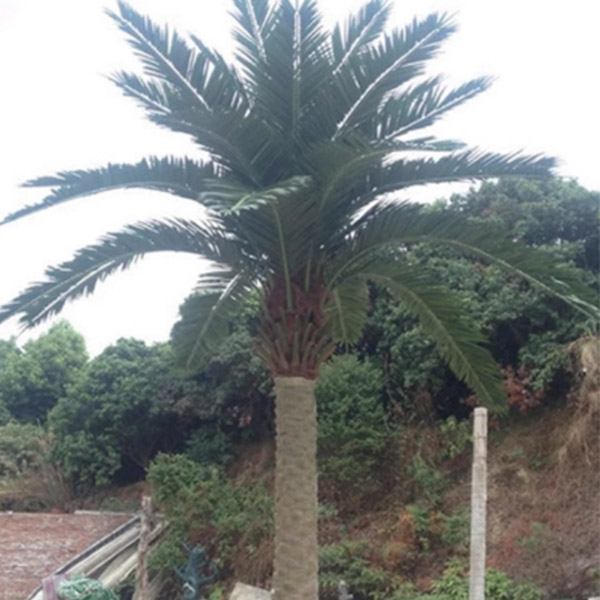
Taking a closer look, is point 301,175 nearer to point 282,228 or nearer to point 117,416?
point 282,228

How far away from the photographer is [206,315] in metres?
8.71

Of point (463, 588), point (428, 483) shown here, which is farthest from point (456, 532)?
point (463, 588)

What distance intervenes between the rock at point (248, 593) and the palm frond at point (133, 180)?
754 cm

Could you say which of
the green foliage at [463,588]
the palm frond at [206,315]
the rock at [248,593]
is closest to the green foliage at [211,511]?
the rock at [248,593]

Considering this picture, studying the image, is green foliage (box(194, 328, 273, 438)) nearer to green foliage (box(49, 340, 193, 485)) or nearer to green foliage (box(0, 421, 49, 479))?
green foliage (box(49, 340, 193, 485))

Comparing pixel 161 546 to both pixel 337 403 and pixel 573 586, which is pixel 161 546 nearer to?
pixel 337 403

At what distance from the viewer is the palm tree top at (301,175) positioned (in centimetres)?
682

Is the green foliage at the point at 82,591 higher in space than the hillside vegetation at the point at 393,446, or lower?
lower

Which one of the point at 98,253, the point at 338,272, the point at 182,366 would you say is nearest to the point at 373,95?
the point at 338,272

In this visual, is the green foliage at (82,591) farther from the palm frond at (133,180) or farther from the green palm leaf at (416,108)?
the green palm leaf at (416,108)

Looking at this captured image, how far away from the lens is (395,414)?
16.0 m

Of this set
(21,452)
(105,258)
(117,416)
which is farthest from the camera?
(21,452)

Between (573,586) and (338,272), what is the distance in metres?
6.71

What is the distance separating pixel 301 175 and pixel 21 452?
51.5 feet
